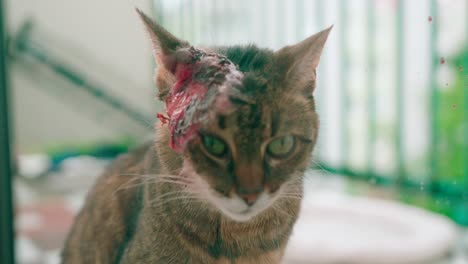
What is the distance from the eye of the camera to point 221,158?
369 mm

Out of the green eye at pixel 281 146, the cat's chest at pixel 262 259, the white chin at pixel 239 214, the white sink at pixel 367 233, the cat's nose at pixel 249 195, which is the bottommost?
the white sink at pixel 367 233

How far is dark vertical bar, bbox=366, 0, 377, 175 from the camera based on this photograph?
43.3 inches

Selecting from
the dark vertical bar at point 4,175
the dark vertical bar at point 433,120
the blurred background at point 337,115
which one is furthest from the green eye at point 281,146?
the dark vertical bar at point 433,120

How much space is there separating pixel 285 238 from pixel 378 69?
3.52 ft

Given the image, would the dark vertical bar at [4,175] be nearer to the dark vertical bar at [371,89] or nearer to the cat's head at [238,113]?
the cat's head at [238,113]

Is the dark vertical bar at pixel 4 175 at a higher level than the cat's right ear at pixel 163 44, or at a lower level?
lower

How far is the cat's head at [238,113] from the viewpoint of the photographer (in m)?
0.32

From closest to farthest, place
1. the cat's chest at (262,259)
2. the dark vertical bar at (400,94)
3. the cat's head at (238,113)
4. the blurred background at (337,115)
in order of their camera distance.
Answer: the cat's head at (238,113), the cat's chest at (262,259), the blurred background at (337,115), the dark vertical bar at (400,94)

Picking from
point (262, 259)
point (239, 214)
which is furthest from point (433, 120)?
point (239, 214)

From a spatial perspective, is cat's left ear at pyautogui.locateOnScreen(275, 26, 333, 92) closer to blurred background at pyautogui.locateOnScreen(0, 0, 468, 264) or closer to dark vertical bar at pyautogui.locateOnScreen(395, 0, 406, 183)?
blurred background at pyautogui.locateOnScreen(0, 0, 468, 264)

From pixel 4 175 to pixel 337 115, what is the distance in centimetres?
80

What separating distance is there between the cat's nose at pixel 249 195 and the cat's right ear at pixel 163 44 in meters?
0.11

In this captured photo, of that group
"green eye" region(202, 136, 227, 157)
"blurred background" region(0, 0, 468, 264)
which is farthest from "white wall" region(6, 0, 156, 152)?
"green eye" region(202, 136, 227, 157)

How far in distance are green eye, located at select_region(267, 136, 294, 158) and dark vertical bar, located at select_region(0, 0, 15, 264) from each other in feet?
1.25
